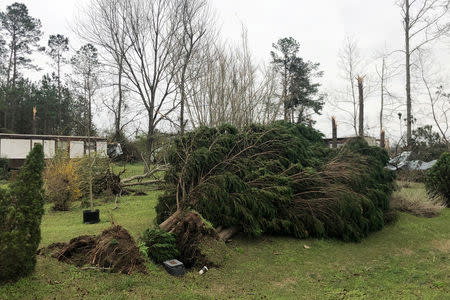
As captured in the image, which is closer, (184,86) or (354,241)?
(354,241)

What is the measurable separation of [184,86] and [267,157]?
9.49 meters

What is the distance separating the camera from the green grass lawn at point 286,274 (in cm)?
340

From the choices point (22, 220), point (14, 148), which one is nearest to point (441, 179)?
point (22, 220)

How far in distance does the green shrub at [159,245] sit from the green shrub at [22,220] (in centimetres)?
152

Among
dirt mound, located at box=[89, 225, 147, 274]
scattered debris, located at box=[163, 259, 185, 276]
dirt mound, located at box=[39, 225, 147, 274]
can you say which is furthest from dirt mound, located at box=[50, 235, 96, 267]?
scattered debris, located at box=[163, 259, 185, 276]

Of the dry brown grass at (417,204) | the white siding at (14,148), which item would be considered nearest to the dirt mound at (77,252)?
the dry brown grass at (417,204)

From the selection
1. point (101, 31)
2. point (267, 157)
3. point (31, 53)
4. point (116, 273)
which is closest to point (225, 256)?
point (116, 273)

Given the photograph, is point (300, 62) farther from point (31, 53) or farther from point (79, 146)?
point (31, 53)

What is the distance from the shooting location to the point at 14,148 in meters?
17.8

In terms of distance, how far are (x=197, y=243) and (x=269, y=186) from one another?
6.57ft

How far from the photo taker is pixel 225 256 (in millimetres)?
4746

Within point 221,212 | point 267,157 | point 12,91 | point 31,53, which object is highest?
point 31,53

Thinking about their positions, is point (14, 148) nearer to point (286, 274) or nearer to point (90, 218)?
point (90, 218)

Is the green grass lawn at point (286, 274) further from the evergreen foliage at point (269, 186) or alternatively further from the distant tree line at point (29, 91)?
the distant tree line at point (29, 91)
